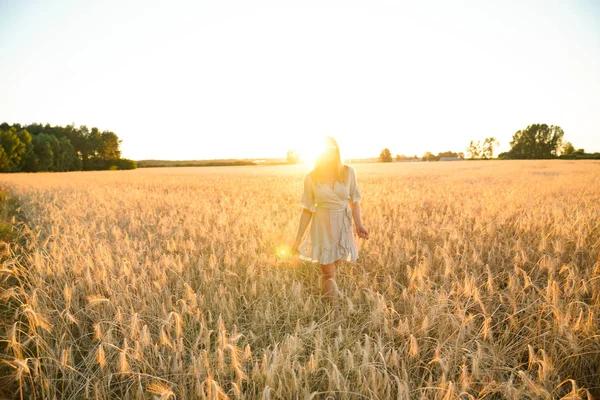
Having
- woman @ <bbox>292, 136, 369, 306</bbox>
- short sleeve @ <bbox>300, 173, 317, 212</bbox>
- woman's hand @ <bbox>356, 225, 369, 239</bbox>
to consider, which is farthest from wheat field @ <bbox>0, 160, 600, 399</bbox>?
short sleeve @ <bbox>300, 173, 317, 212</bbox>

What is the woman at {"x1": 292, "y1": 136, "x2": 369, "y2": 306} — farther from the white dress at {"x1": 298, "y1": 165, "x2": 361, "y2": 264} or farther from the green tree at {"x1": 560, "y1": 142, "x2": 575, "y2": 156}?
the green tree at {"x1": 560, "y1": 142, "x2": 575, "y2": 156}

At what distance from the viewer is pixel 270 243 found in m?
4.82

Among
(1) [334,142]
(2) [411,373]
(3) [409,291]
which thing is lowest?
(2) [411,373]

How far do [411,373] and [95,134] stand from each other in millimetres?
100118

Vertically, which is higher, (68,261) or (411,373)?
(68,261)

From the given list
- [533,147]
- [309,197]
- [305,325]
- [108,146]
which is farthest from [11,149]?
[533,147]

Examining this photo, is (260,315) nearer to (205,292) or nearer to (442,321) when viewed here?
(205,292)

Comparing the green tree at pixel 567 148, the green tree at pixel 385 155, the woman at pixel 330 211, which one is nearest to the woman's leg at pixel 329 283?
the woman at pixel 330 211

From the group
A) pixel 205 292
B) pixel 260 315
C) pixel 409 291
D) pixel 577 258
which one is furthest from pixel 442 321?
pixel 577 258

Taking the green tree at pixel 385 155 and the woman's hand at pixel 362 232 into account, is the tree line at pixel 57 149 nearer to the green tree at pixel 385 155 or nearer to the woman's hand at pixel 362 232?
→ the green tree at pixel 385 155

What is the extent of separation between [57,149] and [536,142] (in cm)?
12749

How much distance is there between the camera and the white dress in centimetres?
313

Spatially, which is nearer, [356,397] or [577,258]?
[356,397]

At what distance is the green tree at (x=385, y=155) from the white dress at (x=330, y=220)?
9614 cm
